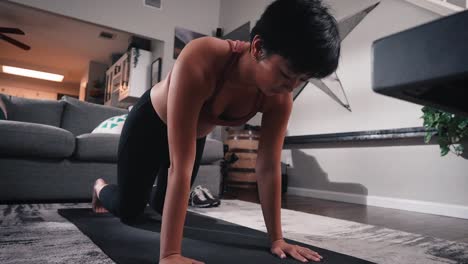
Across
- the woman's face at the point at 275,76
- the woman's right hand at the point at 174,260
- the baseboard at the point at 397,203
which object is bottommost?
the baseboard at the point at 397,203

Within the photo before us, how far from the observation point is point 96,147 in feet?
6.65

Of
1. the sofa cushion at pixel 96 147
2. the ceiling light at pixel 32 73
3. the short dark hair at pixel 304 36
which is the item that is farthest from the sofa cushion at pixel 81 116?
the ceiling light at pixel 32 73

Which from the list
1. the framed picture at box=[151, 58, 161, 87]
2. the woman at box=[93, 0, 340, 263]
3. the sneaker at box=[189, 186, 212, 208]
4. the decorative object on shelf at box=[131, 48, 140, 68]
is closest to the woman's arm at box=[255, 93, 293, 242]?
the woman at box=[93, 0, 340, 263]

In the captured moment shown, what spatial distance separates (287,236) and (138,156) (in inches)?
24.4

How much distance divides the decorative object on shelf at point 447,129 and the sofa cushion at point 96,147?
1.92 metres

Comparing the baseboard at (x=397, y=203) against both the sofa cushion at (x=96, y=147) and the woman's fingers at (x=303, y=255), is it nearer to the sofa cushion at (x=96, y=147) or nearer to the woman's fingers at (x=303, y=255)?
the woman's fingers at (x=303, y=255)

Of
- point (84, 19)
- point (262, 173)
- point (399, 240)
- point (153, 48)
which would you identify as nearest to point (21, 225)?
point (262, 173)

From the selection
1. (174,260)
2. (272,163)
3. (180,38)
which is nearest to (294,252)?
(272,163)

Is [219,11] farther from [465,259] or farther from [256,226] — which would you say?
[465,259]

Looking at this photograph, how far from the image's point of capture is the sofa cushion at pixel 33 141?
1.77 meters

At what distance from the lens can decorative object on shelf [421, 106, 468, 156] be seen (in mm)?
1890

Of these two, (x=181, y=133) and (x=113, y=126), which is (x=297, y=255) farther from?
(x=113, y=126)

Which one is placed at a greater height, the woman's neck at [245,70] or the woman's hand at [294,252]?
the woman's neck at [245,70]

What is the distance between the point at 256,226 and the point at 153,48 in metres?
4.05
